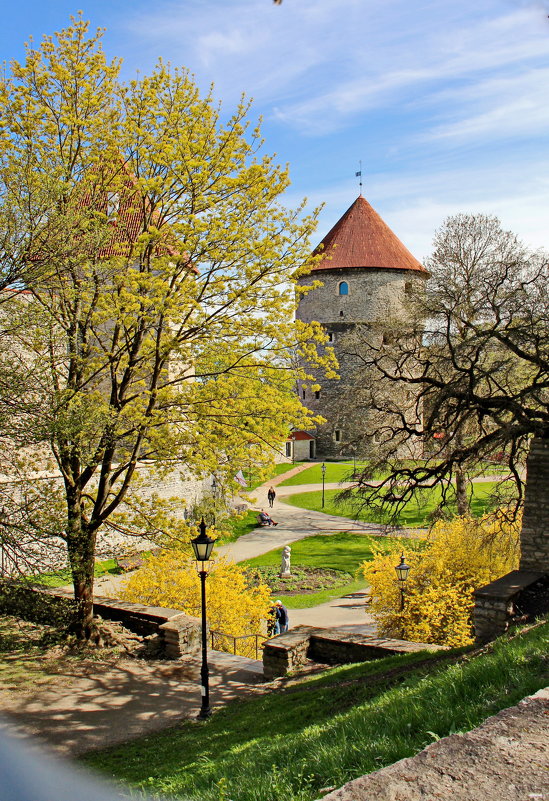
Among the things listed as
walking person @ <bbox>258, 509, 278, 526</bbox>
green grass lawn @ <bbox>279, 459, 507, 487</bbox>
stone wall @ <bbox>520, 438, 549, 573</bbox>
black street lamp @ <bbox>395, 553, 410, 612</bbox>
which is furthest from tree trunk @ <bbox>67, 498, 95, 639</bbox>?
green grass lawn @ <bbox>279, 459, 507, 487</bbox>

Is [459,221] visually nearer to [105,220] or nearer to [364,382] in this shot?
[364,382]

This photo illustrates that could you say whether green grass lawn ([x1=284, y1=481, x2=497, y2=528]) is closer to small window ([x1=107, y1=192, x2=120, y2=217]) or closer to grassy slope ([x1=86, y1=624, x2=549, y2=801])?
small window ([x1=107, y1=192, x2=120, y2=217])

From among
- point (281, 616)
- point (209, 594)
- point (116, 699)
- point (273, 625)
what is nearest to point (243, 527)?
point (273, 625)

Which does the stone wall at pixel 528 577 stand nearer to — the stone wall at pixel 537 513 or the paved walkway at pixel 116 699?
the stone wall at pixel 537 513

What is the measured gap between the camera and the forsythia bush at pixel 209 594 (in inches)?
435

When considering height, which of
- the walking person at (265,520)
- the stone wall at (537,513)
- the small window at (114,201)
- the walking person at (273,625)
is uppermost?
the small window at (114,201)

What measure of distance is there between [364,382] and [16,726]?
49.9ft

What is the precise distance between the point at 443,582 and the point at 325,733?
25.9ft

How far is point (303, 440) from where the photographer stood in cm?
4800

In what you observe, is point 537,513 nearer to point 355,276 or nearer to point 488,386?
point 488,386

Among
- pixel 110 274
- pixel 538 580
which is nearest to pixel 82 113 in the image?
pixel 110 274

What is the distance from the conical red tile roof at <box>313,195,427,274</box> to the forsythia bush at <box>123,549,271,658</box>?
34956 millimetres

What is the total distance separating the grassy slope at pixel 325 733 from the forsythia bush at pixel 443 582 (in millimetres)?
4223

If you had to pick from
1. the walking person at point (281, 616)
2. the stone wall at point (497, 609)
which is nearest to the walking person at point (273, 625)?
the walking person at point (281, 616)
